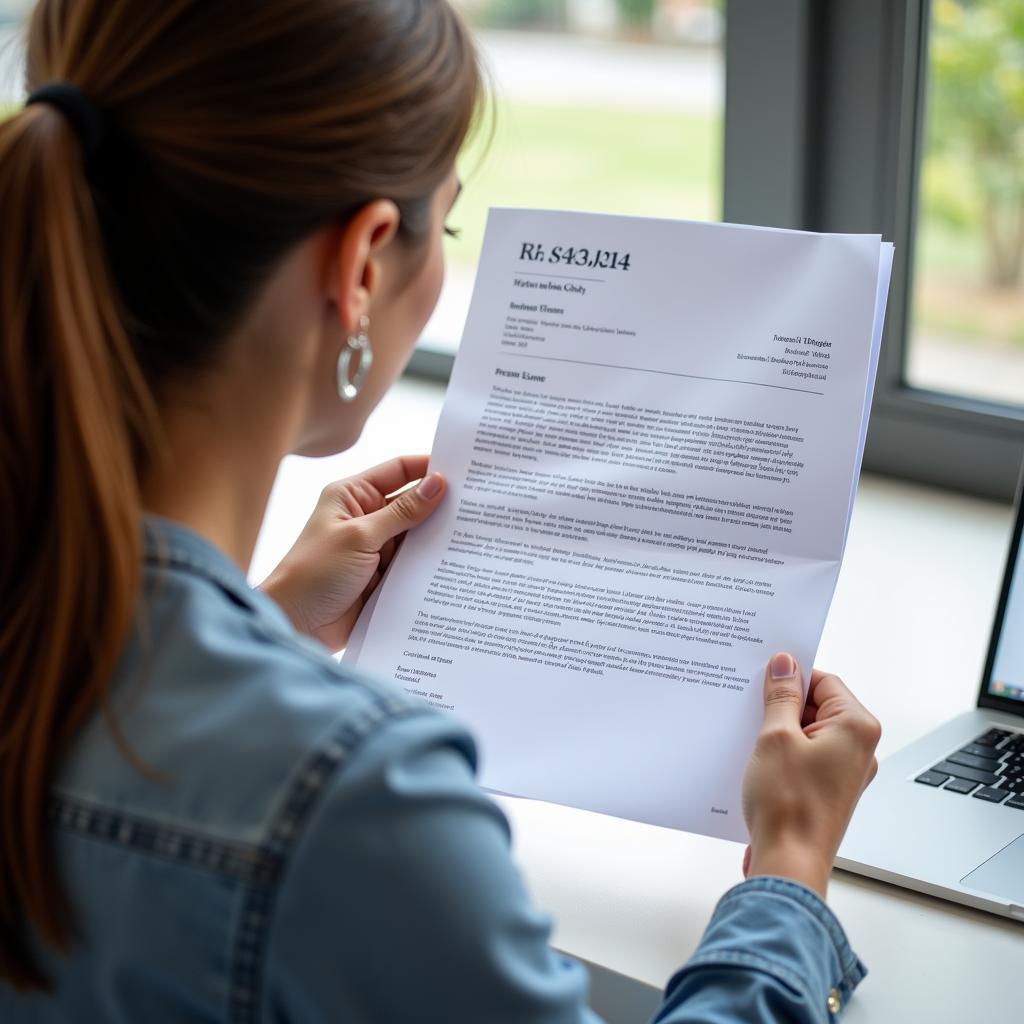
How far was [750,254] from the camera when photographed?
0.90m

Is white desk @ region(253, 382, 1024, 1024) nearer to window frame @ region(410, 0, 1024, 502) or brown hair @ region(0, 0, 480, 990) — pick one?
window frame @ region(410, 0, 1024, 502)

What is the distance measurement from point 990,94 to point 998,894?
5.84 feet

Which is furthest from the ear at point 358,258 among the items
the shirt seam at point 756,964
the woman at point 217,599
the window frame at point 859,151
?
the window frame at point 859,151

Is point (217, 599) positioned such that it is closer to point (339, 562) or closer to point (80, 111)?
point (80, 111)

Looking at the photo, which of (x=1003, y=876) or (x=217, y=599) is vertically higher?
(x=217, y=599)

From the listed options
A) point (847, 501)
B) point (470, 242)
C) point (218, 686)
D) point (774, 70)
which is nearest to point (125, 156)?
point (218, 686)

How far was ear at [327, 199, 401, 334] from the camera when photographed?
25.3 inches

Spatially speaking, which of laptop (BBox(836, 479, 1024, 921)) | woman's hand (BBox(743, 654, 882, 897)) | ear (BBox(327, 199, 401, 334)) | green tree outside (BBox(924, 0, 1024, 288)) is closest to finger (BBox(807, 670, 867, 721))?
woman's hand (BBox(743, 654, 882, 897))

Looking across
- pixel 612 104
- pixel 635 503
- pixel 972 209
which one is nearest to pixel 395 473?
pixel 635 503

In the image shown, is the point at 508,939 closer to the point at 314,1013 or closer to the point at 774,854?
the point at 314,1013

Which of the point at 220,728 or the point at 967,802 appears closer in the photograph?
the point at 220,728

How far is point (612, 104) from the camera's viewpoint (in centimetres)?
390

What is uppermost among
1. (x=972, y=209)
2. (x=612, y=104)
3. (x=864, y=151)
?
(x=612, y=104)

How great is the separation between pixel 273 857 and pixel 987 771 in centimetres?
59
